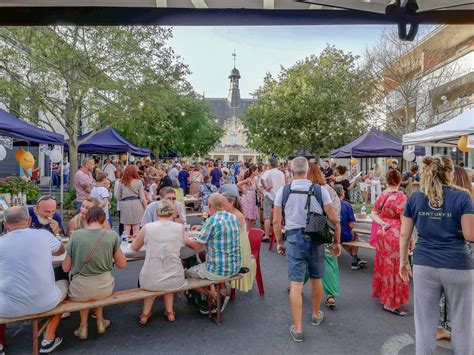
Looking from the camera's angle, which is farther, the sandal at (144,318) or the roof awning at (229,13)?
the sandal at (144,318)

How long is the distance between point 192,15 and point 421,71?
60.6ft

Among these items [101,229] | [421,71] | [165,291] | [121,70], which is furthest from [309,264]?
[421,71]

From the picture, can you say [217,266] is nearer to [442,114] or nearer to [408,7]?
[408,7]

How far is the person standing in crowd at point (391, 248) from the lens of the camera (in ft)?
14.1

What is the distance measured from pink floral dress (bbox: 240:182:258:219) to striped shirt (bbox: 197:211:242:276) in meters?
4.11

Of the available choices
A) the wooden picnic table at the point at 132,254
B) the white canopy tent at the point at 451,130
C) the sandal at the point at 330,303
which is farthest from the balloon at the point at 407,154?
the wooden picnic table at the point at 132,254

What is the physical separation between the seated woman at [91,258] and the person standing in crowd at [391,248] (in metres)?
3.08

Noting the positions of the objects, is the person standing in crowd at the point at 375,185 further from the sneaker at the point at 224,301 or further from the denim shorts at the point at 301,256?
the denim shorts at the point at 301,256

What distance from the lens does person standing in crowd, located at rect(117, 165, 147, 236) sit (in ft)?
22.5

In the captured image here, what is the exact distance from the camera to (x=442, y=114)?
1803 cm

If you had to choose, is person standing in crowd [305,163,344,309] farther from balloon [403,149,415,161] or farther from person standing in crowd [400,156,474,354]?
balloon [403,149,415,161]

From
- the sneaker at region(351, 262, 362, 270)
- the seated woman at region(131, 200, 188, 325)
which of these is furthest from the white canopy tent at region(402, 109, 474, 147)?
the seated woman at region(131, 200, 188, 325)

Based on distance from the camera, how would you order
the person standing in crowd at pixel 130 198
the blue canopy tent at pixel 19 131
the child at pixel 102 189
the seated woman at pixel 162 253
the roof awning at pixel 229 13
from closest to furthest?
the roof awning at pixel 229 13, the seated woman at pixel 162 253, the child at pixel 102 189, the person standing in crowd at pixel 130 198, the blue canopy tent at pixel 19 131

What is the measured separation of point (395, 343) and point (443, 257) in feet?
4.96
